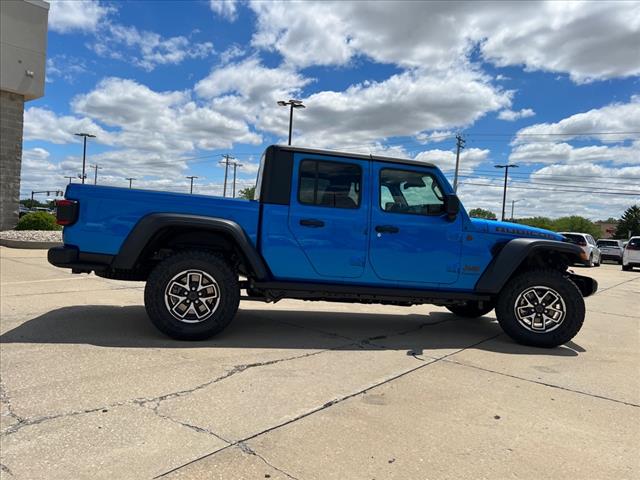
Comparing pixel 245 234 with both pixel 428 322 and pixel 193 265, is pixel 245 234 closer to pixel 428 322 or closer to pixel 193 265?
pixel 193 265

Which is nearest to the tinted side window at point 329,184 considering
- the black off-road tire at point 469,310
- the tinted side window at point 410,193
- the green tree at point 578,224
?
the tinted side window at point 410,193

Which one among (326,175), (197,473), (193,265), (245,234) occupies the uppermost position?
(326,175)

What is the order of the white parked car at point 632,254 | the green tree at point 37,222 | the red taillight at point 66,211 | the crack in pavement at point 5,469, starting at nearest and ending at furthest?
the crack in pavement at point 5,469 < the red taillight at point 66,211 < the green tree at point 37,222 < the white parked car at point 632,254

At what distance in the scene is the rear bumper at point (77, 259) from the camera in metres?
4.61

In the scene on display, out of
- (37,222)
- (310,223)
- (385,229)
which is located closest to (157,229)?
(310,223)

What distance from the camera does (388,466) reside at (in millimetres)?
2541

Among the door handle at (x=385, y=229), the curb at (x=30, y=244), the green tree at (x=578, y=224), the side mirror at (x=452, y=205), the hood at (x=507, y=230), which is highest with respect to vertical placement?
the green tree at (x=578, y=224)

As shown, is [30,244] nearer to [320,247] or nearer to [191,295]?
[191,295]

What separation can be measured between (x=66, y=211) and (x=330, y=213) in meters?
2.53

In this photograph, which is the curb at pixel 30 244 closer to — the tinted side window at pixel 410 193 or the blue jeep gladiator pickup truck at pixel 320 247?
the blue jeep gladiator pickup truck at pixel 320 247

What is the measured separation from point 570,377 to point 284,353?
254 centimetres

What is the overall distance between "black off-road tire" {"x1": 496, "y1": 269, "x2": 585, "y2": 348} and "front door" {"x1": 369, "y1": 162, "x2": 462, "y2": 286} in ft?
2.19

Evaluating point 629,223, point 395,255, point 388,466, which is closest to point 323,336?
point 395,255

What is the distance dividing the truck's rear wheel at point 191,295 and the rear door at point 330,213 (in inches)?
33.9
